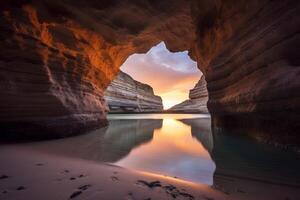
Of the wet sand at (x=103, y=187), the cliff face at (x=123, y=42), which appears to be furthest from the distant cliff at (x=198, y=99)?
the wet sand at (x=103, y=187)

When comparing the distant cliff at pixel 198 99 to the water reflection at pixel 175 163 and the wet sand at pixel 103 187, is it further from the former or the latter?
the wet sand at pixel 103 187

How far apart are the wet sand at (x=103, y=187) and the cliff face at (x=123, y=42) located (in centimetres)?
174

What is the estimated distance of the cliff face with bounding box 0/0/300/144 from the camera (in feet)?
10.7

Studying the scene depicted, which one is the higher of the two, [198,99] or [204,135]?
[198,99]

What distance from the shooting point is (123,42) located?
26.1 ft

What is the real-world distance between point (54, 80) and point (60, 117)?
1.23 meters

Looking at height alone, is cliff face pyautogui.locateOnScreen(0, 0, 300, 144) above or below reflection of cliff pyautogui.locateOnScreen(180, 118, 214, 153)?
above

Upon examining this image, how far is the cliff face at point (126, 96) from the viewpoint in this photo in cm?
2147

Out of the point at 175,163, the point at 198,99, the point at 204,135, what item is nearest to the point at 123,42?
the point at 204,135

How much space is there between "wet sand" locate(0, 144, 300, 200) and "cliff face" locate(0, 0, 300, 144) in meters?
1.74

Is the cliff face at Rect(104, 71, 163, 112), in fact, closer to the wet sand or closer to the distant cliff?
the distant cliff

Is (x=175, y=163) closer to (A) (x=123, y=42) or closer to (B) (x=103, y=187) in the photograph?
(B) (x=103, y=187)

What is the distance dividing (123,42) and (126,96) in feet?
54.6

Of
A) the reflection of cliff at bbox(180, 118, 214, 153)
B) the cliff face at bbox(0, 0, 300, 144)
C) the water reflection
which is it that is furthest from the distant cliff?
the water reflection
